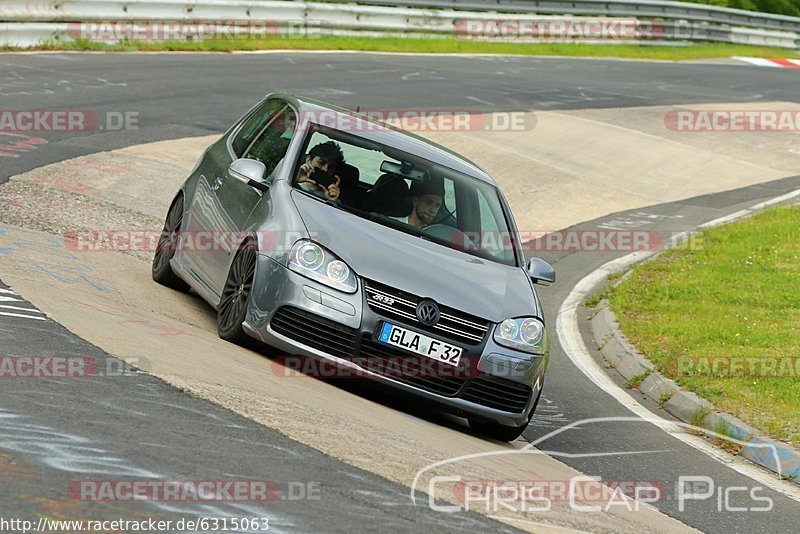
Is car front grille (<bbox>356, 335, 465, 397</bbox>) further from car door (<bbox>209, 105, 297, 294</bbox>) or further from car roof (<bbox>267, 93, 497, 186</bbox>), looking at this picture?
car roof (<bbox>267, 93, 497, 186</bbox>)

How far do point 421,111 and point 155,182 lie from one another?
816 centimetres

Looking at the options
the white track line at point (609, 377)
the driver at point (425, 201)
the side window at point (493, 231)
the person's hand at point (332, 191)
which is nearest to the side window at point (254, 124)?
the person's hand at point (332, 191)

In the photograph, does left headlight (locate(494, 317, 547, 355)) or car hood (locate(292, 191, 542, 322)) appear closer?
car hood (locate(292, 191, 542, 322))

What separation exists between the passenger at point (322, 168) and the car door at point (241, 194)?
0.21 metres

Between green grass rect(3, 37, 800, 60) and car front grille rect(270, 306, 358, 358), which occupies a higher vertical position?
car front grille rect(270, 306, 358, 358)

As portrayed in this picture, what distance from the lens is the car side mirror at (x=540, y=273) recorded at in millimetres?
8742

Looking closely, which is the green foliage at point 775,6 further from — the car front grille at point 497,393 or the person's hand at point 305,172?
the car front grille at point 497,393

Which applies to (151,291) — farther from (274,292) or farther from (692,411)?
(692,411)

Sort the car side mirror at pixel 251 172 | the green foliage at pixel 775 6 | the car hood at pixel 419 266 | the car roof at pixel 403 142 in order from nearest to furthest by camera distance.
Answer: the car hood at pixel 419 266 < the car side mirror at pixel 251 172 < the car roof at pixel 403 142 < the green foliage at pixel 775 6

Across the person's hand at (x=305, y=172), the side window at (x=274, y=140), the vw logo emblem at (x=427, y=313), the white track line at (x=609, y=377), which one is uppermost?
the side window at (x=274, y=140)

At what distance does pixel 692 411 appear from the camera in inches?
373

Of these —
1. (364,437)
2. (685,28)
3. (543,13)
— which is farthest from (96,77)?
(685,28)

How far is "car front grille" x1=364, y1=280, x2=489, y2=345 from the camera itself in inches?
294

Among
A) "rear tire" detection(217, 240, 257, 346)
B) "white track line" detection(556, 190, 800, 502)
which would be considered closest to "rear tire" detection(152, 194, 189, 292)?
"rear tire" detection(217, 240, 257, 346)
